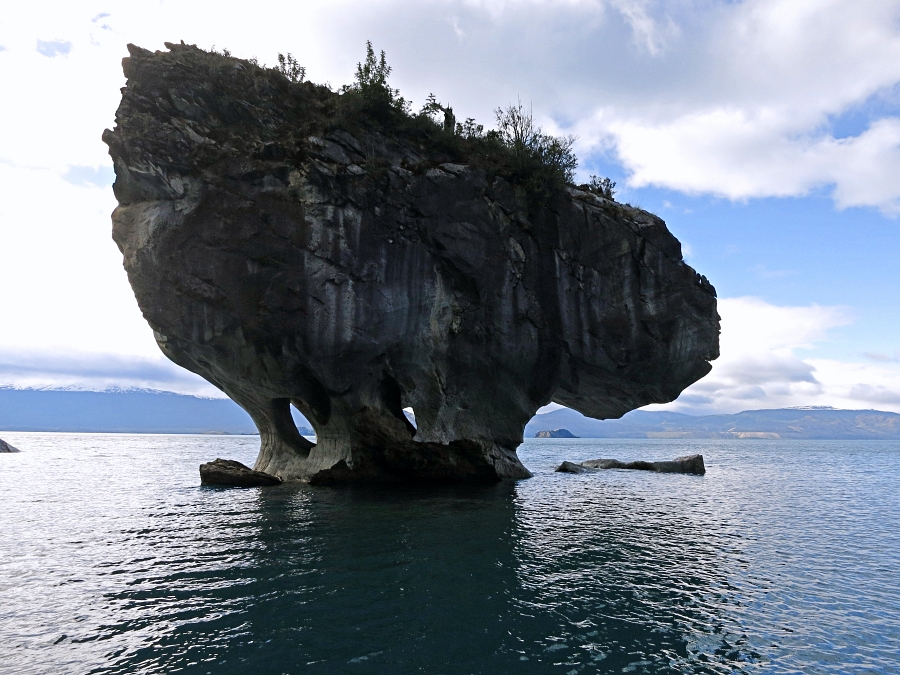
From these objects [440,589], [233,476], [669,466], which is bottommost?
[669,466]

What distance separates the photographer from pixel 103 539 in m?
15.7

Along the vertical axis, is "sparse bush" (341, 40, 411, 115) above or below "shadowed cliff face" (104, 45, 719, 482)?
above

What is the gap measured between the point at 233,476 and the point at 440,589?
Answer: 20758mm

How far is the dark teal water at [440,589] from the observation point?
801 cm

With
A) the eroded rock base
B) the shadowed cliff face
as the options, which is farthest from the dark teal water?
the shadowed cliff face

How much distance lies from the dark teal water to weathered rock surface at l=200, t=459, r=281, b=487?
18.1 feet

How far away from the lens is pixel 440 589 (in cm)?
1084

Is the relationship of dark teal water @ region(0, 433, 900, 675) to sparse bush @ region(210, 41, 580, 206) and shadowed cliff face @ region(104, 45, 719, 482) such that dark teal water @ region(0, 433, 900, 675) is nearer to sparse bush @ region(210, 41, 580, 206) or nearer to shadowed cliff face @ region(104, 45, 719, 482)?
shadowed cliff face @ region(104, 45, 719, 482)

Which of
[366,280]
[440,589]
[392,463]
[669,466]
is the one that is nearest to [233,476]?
[392,463]

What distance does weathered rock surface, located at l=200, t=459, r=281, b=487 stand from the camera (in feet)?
89.9

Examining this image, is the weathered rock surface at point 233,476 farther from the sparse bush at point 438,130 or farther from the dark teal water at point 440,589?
the sparse bush at point 438,130

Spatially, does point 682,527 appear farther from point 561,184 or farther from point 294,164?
point 294,164

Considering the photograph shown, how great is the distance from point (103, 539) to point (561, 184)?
24.4m

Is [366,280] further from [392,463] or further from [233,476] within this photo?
[233,476]
